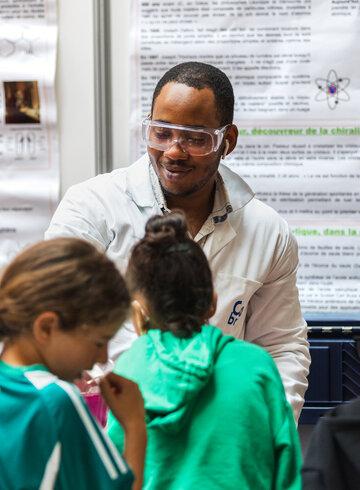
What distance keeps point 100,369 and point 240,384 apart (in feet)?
1.31

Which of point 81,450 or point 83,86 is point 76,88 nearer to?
point 83,86

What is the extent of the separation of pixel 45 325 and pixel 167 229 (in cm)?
32

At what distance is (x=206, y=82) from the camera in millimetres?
1998

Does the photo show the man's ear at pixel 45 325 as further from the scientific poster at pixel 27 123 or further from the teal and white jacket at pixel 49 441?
the scientific poster at pixel 27 123

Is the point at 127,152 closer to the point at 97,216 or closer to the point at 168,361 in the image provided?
the point at 97,216

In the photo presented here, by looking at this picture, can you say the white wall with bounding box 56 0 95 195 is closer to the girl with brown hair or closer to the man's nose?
the man's nose

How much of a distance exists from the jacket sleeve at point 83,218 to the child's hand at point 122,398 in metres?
0.67

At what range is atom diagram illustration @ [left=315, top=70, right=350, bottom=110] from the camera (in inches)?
98.0

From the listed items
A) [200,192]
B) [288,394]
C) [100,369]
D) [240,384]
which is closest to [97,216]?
[200,192]

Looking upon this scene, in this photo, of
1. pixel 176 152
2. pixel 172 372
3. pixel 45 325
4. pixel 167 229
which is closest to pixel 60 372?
pixel 45 325

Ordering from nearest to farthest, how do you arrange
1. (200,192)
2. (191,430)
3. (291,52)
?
(191,430) → (200,192) → (291,52)

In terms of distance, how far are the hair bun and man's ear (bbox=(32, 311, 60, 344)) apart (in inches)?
11.2

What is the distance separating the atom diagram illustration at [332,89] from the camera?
2488mm

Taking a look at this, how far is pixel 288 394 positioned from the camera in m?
1.90
